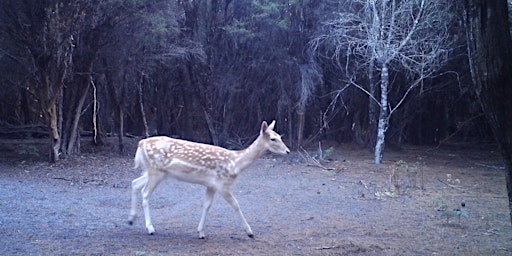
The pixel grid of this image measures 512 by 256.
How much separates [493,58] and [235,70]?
691 inches

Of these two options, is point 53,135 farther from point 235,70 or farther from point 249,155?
point 249,155

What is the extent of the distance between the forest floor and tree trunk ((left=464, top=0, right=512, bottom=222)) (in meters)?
2.21

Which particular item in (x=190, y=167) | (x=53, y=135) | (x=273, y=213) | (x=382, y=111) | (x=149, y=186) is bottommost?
(x=273, y=213)

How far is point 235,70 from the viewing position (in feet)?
74.5

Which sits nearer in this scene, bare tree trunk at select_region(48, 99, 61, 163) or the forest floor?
the forest floor

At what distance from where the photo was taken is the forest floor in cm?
721

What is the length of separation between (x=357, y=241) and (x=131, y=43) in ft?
39.5

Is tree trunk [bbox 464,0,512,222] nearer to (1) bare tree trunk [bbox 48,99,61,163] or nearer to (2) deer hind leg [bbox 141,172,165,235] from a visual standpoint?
(2) deer hind leg [bbox 141,172,165,235]

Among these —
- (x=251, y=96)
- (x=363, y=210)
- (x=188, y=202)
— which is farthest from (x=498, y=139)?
(x=251, y=96)

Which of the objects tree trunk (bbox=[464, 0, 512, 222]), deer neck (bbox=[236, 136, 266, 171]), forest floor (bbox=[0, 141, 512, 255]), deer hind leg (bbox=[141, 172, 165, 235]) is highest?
tree trunk (bbox=[464, 0, 512, 222])

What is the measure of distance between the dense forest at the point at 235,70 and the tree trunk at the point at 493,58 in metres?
8.84

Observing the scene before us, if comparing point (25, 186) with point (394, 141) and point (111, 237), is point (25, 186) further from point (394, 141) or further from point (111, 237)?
point (394, 141)

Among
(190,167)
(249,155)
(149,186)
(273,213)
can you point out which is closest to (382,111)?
(273,213)

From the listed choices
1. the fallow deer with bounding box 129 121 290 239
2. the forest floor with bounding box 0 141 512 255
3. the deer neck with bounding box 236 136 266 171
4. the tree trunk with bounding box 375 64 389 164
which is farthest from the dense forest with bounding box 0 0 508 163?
the fallow deer with bounding box 129 121 290 239
